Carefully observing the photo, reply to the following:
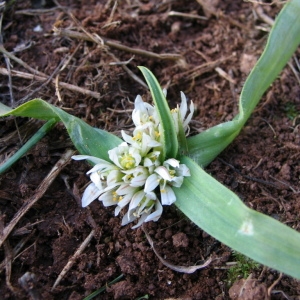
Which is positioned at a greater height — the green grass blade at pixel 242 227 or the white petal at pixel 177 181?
the green grass blade at pixel 242 227

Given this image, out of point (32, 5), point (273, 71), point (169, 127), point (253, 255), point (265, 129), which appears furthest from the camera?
point (32, 5)

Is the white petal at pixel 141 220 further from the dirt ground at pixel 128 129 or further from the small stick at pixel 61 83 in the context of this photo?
the small stick at pixel 61 83

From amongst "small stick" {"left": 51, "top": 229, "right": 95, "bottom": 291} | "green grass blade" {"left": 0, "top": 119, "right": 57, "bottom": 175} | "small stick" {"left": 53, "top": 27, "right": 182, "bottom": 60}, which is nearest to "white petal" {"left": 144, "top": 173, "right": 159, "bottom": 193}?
"small stick" {"left": 51, "top": 229, "right": 95, "bottom": 291}

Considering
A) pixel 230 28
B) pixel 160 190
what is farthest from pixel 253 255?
pixel 230 28

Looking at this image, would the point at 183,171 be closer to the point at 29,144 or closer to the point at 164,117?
the point at 164,117

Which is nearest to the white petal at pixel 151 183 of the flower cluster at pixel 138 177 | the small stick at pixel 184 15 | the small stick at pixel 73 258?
the flower cluster at pixel 138 177

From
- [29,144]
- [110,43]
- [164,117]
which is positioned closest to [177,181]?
[164,117]

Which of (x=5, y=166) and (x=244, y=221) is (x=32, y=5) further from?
(x=244, y=221)
